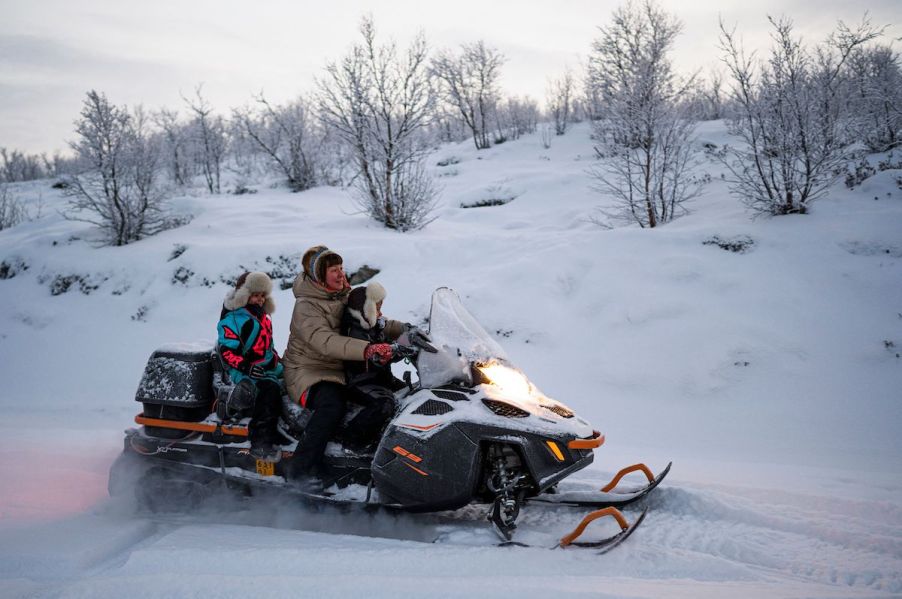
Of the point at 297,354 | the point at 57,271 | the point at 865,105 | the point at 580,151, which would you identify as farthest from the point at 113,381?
the point at 580,151

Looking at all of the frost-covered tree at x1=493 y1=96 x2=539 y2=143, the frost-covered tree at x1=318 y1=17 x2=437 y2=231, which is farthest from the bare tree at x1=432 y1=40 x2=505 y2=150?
the frost-covered tree at x1=318 y1=17 x2=437 y2=231

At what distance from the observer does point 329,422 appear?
11.3 ft

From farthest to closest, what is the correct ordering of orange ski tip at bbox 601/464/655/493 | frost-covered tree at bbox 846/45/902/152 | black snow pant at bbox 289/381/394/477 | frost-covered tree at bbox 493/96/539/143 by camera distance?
1. frost-covered tree at bbox 493/96/539/143
2. frost-covered tree at bbox 846/45/902/152
3. orange ski tip at bbox 601/464/655/493
4. black snow pant at bbox 289/381/394/477

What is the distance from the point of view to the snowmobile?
10.1ft

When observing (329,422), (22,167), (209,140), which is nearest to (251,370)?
(329,422)

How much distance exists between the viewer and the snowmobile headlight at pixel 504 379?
329 centimetres

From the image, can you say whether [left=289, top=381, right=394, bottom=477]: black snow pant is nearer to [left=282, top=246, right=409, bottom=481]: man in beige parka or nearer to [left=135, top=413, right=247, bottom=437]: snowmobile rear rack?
[left=282, top=246, right=409, bottom=481]: man in beige parka

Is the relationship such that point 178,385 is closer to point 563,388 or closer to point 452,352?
point 452,352

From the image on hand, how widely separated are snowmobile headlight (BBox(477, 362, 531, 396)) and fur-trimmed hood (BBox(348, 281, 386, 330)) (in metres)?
0.89

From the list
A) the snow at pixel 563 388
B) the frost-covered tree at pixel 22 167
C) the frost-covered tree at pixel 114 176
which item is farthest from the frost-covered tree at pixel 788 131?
the frost-covered tree at pixel 22 167

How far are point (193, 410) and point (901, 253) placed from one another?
8662 millimetres

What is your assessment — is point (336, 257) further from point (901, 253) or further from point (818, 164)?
point (818, 164)

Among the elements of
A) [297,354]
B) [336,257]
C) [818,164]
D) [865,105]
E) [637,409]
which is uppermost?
[865,105]

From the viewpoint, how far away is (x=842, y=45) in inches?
425
